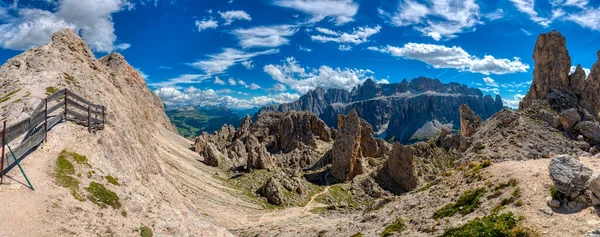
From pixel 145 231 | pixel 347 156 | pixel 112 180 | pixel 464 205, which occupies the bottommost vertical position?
pixel 347 156

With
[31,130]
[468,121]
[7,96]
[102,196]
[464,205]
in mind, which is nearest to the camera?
[102,196]

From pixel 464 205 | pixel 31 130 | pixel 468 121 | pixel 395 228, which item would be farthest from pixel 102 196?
pixel 468 121

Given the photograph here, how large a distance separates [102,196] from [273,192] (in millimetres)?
89152

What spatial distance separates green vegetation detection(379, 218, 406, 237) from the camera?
34.6 meters

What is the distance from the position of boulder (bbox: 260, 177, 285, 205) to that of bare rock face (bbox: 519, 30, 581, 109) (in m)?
77.1

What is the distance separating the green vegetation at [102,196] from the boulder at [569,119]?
69011 millimetres

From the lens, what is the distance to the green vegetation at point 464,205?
30.4 meters

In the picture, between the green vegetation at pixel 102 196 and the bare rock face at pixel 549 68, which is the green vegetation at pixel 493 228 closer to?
the green vegetation at pixel 102 196

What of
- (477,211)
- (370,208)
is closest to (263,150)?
(370,208)

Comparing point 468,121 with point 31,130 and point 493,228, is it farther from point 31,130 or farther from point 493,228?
point 31,130

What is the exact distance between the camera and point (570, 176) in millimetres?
23625

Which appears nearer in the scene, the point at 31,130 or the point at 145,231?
the point at 145,231

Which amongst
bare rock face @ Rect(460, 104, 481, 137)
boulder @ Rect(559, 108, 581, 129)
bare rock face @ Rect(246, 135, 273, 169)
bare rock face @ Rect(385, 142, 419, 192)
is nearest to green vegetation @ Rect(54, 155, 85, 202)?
boulder @ Rect(559, 108, 581, 129)

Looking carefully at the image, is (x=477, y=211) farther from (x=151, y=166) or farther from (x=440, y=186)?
(x=151, y=166)
